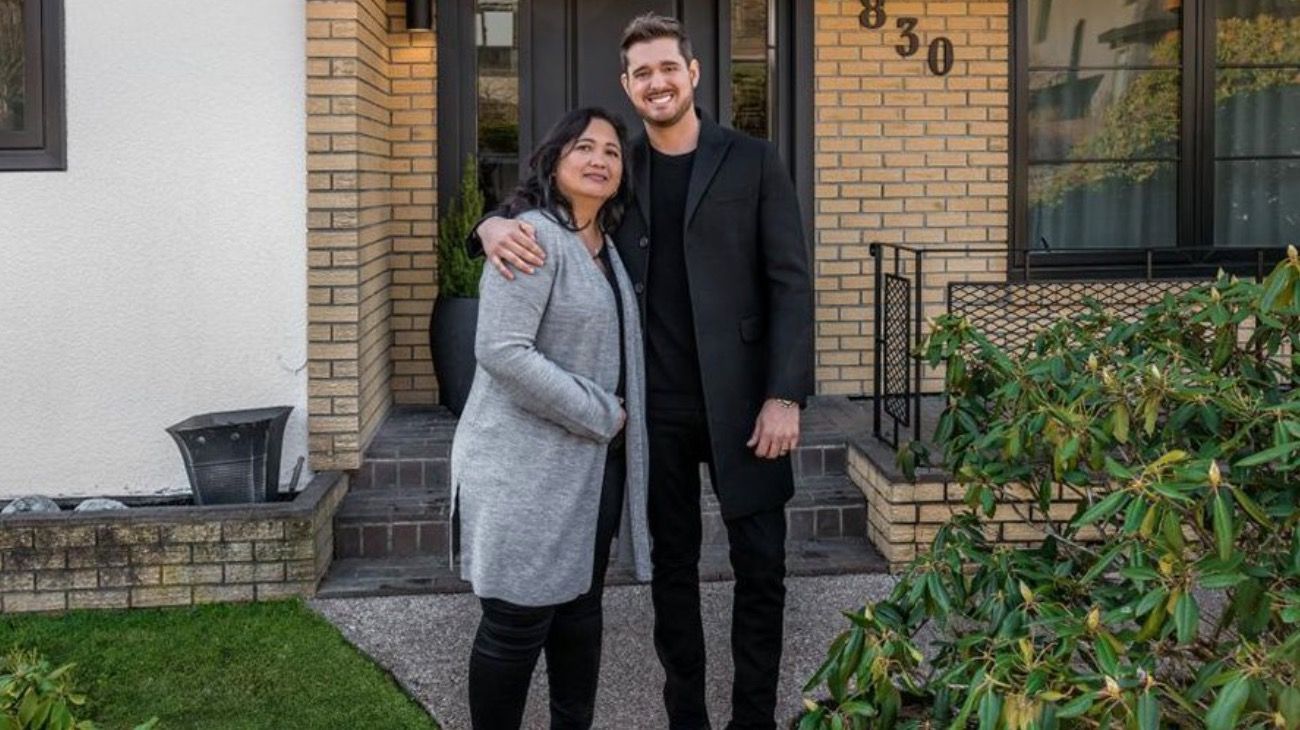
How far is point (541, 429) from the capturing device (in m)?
3.12

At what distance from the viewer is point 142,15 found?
17.3 ft

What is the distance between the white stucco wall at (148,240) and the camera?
5.30m

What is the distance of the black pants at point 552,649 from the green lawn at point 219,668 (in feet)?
2.45

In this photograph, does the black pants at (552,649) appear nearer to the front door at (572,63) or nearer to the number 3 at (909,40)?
the front door at (572,63)

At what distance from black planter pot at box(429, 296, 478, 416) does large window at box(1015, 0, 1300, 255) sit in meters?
2.75

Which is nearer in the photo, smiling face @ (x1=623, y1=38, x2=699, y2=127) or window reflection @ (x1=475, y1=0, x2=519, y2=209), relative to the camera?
smiling face @ (x1=623, y1=38, x2=699, y2=127)

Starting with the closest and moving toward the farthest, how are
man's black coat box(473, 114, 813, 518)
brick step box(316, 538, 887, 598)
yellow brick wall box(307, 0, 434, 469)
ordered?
1. man's black coat box(473, 114, 813, 518)
2. brick step box(316, 538, 887, 598)
3. yellow brick wall box(307, 0, 434, 469)

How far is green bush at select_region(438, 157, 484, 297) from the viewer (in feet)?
20.5

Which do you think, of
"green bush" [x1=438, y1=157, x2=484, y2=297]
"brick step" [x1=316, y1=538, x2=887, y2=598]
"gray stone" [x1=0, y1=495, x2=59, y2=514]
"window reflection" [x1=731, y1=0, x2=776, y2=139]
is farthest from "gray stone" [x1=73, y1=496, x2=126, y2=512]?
"window reflection" [x1=731, y1=0, x2=776, y2=139]

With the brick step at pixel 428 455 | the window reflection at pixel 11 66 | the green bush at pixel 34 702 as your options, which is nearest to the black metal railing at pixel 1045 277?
the brick step at pixel 428 455

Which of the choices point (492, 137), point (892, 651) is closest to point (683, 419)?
point (892, 651)

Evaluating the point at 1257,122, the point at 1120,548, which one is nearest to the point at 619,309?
the point at 1120,548

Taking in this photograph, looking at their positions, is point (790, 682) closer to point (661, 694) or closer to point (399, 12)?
point (661, 694)

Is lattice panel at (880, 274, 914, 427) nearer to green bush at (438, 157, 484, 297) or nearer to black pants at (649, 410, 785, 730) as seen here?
green bush at (438, 157, 484, 297)
